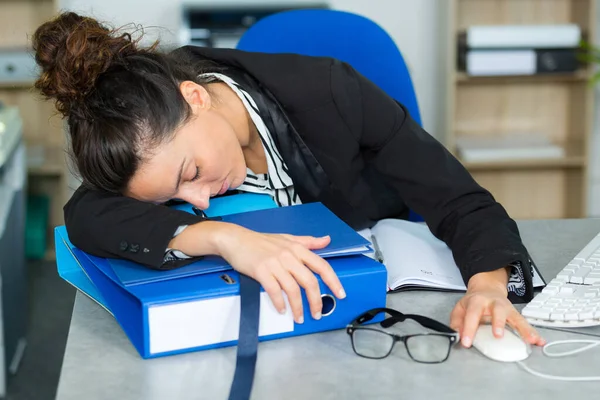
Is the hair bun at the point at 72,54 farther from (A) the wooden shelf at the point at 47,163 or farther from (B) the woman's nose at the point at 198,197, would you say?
(A) the wooden shelf at the point at 47,163

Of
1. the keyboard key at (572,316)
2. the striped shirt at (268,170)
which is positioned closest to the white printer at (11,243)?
the striped shirt at (268,170)

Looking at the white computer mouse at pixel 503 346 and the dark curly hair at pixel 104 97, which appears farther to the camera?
the dark curly hair at pixel 104 97

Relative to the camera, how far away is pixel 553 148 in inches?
125

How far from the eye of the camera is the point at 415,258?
3.75 ft

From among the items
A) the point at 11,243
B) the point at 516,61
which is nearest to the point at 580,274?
the point at 11,243

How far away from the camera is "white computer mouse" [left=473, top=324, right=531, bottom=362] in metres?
0.86

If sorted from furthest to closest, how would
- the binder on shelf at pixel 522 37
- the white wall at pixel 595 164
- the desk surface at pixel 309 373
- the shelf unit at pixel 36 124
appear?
the white wall at pixel 595 164 < the shelf unit at pixel 36 124 < the binder on shelf at pixel 522 37 < the desk surface at pixel 309 373

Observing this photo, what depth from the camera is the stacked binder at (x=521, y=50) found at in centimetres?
302

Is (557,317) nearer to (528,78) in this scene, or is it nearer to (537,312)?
(537,312)

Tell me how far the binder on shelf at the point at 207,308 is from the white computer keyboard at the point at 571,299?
0.19 meters

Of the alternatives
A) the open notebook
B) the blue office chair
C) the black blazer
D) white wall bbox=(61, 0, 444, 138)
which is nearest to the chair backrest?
the blue office chair

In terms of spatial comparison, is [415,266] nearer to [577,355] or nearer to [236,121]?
[577,355]

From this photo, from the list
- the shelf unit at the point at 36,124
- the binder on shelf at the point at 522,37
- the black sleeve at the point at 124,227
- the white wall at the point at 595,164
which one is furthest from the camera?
the white wall at the point at 595,164

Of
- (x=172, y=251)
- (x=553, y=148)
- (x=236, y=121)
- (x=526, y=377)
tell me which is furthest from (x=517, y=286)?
(x=553, y=148)
